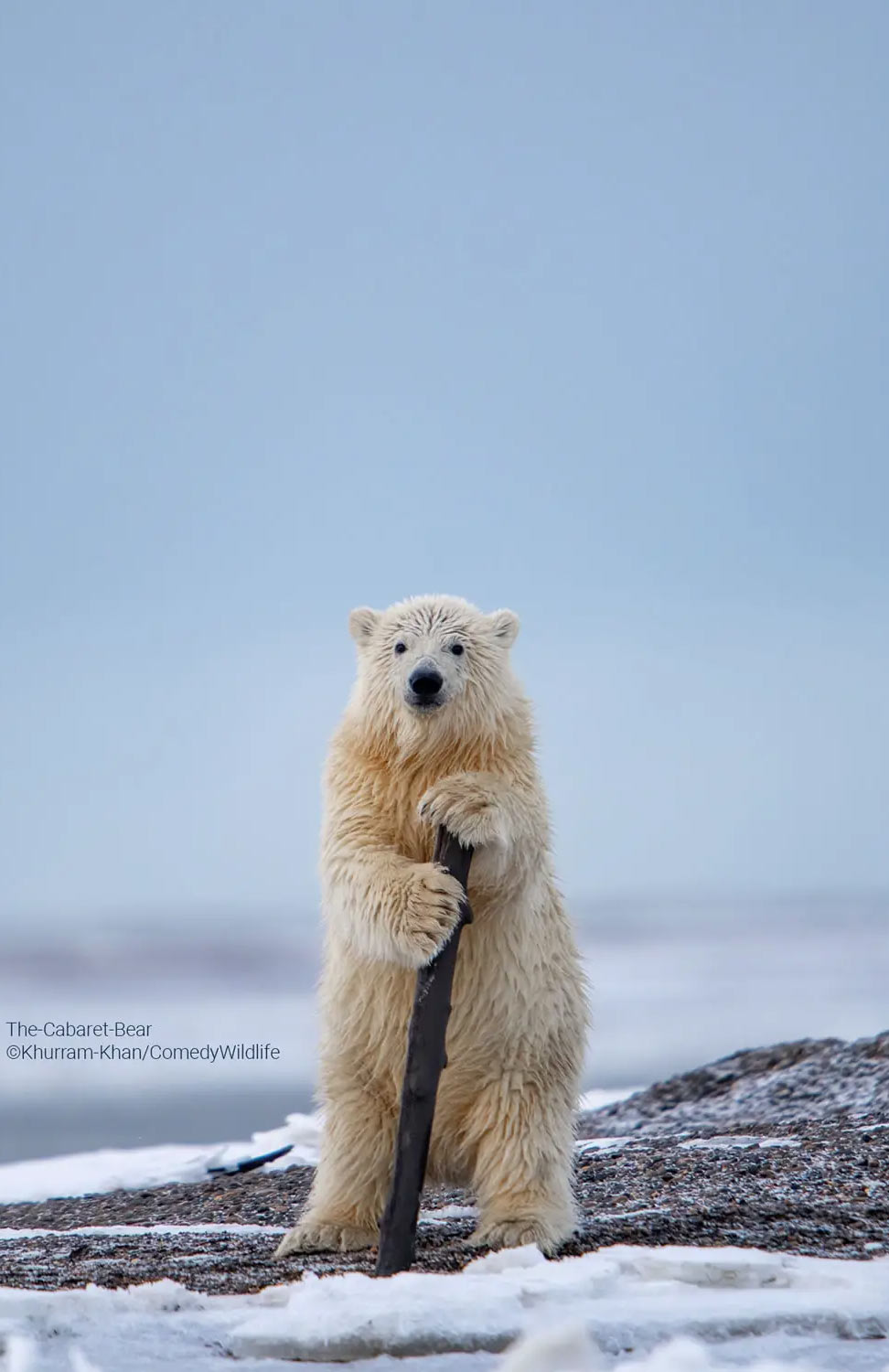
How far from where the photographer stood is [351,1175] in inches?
249

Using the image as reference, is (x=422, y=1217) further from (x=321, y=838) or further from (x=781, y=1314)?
(x=781, y=1314)

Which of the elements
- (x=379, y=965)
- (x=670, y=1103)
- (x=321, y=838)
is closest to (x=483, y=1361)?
(x=379, y=965)

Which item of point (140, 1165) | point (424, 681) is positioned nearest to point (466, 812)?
point (424, 681)

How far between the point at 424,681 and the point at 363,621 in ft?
2.83

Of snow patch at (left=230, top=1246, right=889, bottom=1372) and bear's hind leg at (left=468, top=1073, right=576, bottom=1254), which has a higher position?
bear's hind leg at (left=468, top=1073, right=576, bottom=1254)

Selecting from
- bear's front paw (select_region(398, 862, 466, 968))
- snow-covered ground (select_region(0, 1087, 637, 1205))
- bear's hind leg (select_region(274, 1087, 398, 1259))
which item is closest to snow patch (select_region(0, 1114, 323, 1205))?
snow-covered ground (select_region(0, 1087, 637, 1205))

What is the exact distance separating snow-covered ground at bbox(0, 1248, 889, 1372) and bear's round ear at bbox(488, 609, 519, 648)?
10.0 ft

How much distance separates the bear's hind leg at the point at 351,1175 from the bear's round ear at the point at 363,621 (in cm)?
211

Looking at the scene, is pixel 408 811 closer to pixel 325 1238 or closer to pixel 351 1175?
pixel 351 1175

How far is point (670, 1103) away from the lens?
42.6 feet

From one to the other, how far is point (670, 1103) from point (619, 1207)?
→ 6.38 meters

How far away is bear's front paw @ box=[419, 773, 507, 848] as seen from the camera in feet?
19.0

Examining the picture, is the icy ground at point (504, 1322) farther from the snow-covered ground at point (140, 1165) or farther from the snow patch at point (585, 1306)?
the snow-covered ground at point (140, 1165)

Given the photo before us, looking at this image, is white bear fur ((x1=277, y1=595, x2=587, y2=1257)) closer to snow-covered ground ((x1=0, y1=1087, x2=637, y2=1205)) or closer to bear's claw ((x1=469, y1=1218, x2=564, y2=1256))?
bear's claw ((x1=469, y1=1218, x2=564, y2=1256))
